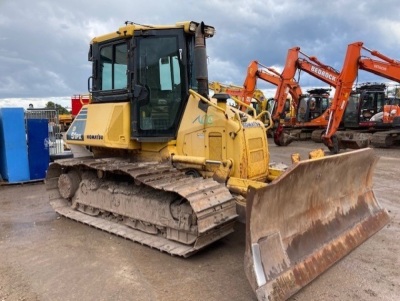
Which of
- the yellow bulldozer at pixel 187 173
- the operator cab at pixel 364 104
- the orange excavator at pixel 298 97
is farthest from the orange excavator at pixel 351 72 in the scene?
the yellow bulldozer at pixel 187 173

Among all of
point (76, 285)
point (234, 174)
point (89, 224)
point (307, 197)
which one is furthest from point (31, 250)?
point (307, 197)

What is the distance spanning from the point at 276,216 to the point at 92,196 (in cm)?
316

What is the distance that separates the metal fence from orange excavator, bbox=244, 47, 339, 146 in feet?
32.0

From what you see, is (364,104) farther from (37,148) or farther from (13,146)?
(13,146)

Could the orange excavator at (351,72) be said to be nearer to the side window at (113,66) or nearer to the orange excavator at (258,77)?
the orange excavator at (258,77)

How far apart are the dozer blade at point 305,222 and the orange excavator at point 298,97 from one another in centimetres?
1178

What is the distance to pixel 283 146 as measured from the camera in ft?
59.6

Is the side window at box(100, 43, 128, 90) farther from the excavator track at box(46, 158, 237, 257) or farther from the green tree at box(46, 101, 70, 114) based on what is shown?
the green tree at box(46, 101, 70, 114)

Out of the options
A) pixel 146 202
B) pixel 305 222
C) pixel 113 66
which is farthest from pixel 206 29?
pixel 305 222

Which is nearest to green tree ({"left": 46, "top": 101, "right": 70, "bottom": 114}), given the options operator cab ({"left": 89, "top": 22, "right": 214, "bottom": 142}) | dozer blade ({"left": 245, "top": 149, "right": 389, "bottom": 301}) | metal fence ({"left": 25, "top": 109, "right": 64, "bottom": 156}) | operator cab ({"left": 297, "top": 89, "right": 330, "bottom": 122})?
metal fence ({"left": 25, "top": 109, "right": 64, "bottom": 156})

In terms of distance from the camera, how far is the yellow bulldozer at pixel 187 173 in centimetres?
418

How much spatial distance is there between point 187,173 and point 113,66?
2.01 m

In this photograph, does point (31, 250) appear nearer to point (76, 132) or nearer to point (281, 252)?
point (76, 132)

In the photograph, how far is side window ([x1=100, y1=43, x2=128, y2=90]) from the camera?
18.9ft
